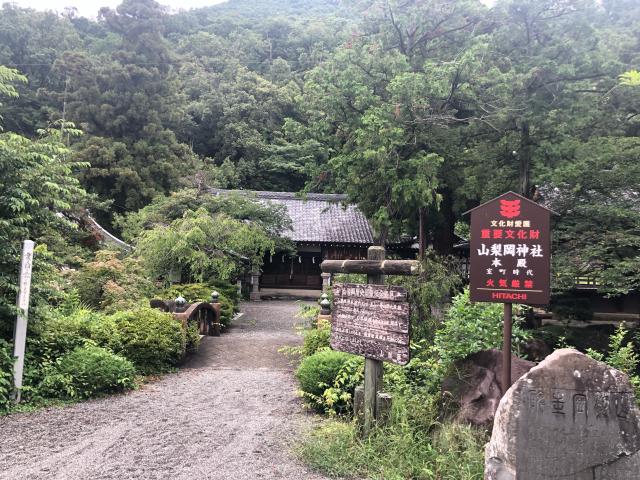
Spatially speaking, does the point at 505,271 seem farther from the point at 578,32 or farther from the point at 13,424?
the point at 578,32

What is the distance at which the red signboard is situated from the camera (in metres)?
4.18

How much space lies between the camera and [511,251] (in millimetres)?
4289

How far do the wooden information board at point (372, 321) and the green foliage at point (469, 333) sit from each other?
107cm

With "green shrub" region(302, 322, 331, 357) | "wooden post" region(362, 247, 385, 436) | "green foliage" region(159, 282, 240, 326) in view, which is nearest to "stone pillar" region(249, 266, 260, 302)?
"green foliage" region(159, 282, 240, 326)

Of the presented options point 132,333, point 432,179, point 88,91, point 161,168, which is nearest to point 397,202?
point 432,179

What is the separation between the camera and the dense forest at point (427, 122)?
966 cm

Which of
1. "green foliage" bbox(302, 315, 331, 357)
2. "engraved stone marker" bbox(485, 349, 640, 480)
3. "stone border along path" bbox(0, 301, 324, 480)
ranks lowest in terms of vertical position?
"stone border along path" bbox(0, 301, 324, 480)

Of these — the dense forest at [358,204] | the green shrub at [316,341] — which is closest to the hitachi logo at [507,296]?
the dense forest at [358,204]

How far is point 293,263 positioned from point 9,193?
64.7 feet

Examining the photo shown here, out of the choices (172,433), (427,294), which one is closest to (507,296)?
(427,294)

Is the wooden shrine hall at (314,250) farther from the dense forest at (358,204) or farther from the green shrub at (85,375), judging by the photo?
the green shrub at (85,375)

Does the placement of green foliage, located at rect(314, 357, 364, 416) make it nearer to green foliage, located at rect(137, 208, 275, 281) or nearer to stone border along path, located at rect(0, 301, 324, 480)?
stone border along path, located at rect(0, 301, 324, 480)

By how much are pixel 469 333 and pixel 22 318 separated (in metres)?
5.50

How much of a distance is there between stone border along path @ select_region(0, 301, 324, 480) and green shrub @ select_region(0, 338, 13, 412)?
0.98ft
